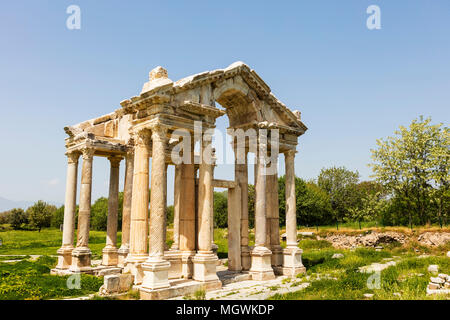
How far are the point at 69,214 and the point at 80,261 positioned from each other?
250 cm

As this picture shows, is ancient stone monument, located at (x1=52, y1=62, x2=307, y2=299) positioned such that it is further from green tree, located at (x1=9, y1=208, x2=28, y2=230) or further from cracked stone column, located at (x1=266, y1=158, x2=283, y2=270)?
green tree, located at (x1=9, y1=208, x2=28, y2=230)

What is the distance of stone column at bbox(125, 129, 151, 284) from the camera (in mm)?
11867

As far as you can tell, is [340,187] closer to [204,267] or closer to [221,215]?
[221,215]

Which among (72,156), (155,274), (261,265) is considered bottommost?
(261,265)

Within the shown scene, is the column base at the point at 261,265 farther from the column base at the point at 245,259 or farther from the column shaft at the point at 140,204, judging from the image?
the column shaft at the point at 140,204

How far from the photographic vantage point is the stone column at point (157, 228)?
35.2 feet

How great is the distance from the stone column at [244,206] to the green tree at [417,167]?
21.3 m

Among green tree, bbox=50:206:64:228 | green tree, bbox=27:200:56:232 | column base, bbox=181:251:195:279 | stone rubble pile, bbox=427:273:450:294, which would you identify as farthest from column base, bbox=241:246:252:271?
green tree, bbox=50:206:64:228

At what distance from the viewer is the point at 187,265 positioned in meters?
12.9

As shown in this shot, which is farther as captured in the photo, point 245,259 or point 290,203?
point 290,203

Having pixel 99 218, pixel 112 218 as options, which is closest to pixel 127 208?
pixel 112 218

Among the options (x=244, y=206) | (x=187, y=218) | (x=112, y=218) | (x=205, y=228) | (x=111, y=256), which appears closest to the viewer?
(x=205, y=228)
